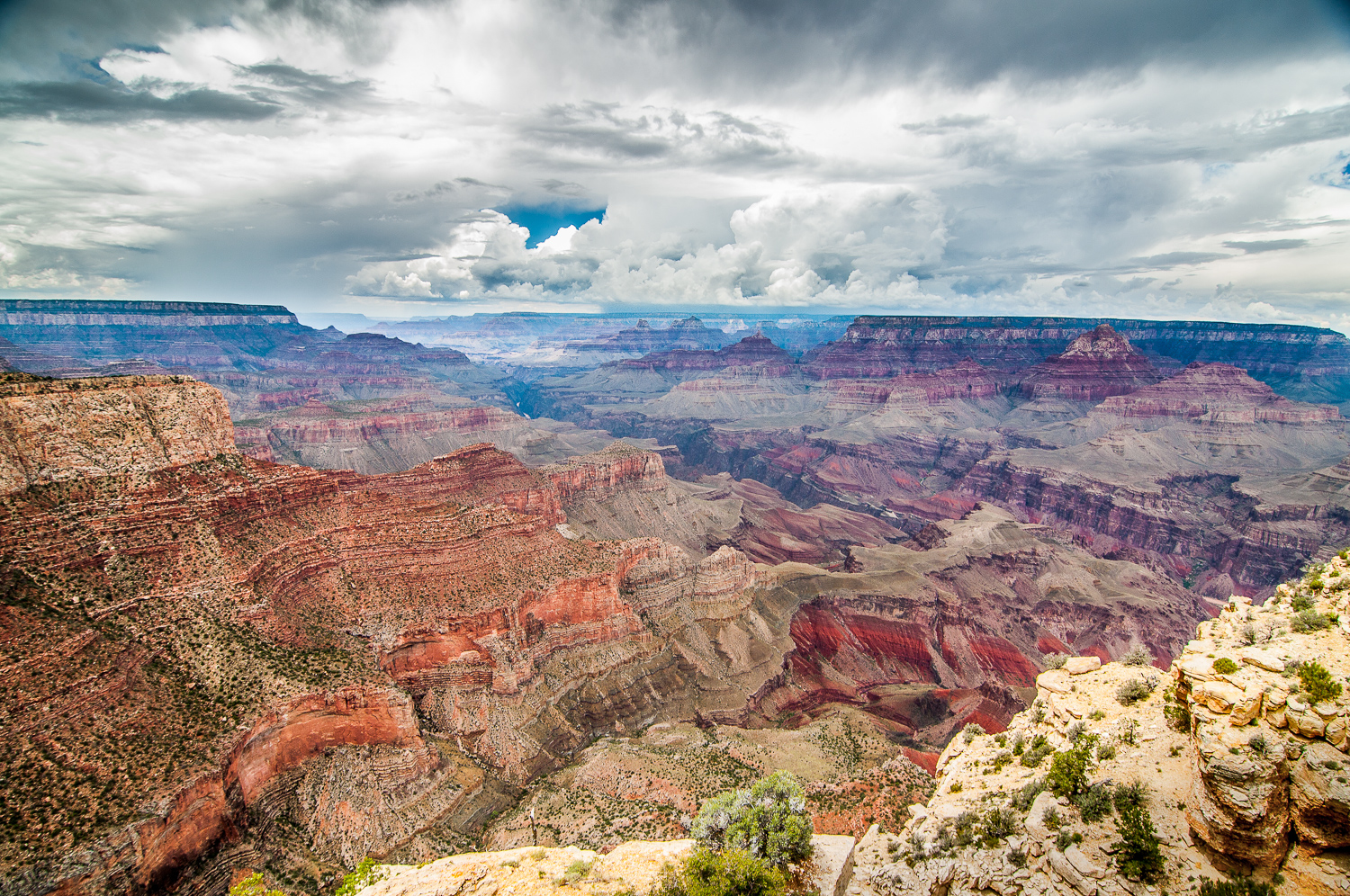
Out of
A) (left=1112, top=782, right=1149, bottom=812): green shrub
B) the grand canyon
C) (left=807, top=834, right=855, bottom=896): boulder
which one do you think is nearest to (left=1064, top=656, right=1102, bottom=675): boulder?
the grand canyon

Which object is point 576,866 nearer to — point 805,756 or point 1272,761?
point 1272,761

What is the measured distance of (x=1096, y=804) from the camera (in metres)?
18.5

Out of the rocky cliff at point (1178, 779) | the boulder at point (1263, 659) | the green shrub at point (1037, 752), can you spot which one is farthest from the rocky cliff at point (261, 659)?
the boulder at point (1263, 659)

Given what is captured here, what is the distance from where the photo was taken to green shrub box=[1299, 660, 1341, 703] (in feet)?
48.1

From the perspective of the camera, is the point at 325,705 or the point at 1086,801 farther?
the point at 325,705

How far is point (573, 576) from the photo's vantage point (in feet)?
195

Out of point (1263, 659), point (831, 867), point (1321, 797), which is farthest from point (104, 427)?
point (1321, 797)

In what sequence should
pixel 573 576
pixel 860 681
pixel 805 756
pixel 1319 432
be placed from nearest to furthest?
pixel 805 756 → pixel 573 576 → pixel 860 681 → pixel 1319 432

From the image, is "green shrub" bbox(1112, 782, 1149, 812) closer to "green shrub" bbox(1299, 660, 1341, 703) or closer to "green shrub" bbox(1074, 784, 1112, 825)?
"green shrub" bbox(1074, 784, 1112, 825)

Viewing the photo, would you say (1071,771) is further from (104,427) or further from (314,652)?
(104,427)

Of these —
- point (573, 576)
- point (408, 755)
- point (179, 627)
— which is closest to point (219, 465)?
point (179, 627)

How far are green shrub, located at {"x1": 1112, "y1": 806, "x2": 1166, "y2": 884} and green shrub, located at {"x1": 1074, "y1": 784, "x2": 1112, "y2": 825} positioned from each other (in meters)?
0.43

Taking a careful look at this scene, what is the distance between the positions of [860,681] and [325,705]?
56.8 meters

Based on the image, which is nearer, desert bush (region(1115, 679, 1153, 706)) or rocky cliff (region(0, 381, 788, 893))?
desert bush (region(1115, 679, 1153, 706))
